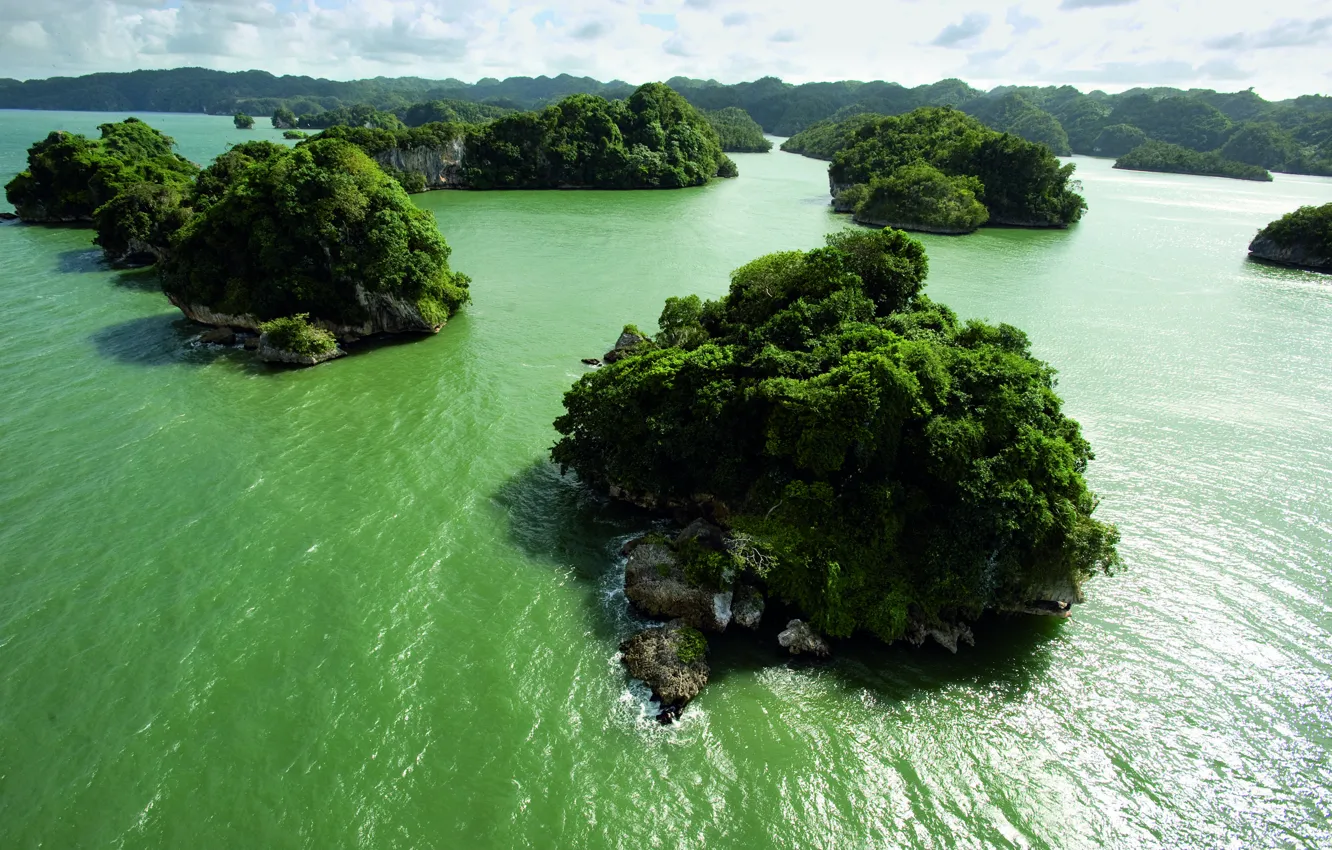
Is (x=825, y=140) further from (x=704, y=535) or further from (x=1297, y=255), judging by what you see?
(x=704, y=535)

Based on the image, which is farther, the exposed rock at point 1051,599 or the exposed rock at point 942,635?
the exposed rock at point 1051,599

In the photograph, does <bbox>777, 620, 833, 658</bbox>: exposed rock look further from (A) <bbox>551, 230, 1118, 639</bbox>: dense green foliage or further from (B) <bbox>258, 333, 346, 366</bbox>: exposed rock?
(B) <bbox>258, 333, 346, 366</bbox>: exposed rock

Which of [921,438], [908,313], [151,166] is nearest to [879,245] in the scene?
[908,313]

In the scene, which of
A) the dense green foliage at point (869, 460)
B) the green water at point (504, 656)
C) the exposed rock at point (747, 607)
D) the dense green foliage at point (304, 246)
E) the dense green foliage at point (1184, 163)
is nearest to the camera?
the green water at point (504, 656)

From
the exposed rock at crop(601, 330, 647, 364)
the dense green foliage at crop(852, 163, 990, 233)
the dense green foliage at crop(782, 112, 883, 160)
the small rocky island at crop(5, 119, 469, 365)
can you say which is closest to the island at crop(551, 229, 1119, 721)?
the exposed rock at crop(601, 330, 647, 364)

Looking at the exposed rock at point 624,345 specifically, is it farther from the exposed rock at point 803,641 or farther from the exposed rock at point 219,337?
the exposed rock at point 219,337

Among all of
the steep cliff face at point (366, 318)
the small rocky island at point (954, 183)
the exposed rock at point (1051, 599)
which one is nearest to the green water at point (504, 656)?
the exposed rock at point (1051, 599)

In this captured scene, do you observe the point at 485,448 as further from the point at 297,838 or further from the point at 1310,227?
the point at 1310,227

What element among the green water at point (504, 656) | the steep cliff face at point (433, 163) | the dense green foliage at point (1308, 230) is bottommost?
the green water at point (504, 656)
